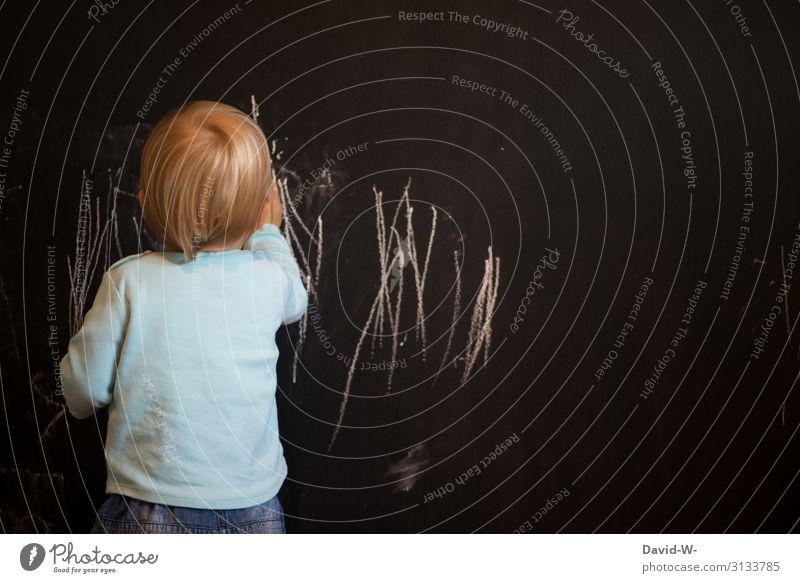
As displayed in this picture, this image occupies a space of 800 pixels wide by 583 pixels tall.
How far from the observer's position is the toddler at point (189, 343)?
2.94 feet

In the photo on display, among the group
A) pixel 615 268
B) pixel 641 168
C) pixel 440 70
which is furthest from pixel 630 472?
pixel 440 70

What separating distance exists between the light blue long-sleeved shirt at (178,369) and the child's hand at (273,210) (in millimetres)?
46

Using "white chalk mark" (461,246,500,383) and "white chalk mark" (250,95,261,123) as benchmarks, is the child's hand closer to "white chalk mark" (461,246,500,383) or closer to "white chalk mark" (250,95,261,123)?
"white chalk mark" (250,95,261,123)

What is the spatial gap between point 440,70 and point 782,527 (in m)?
0.66

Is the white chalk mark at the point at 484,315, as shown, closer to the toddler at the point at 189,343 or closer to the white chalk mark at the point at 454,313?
the white chalk mark at the point at 454,313

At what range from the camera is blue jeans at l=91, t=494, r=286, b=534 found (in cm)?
92

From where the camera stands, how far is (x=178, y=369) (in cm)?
91

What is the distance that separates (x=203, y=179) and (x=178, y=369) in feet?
0.66

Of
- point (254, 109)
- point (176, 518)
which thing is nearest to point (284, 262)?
point (254, 109)

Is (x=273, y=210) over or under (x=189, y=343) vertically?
over

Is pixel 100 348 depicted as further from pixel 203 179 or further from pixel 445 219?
pixel 445 219
